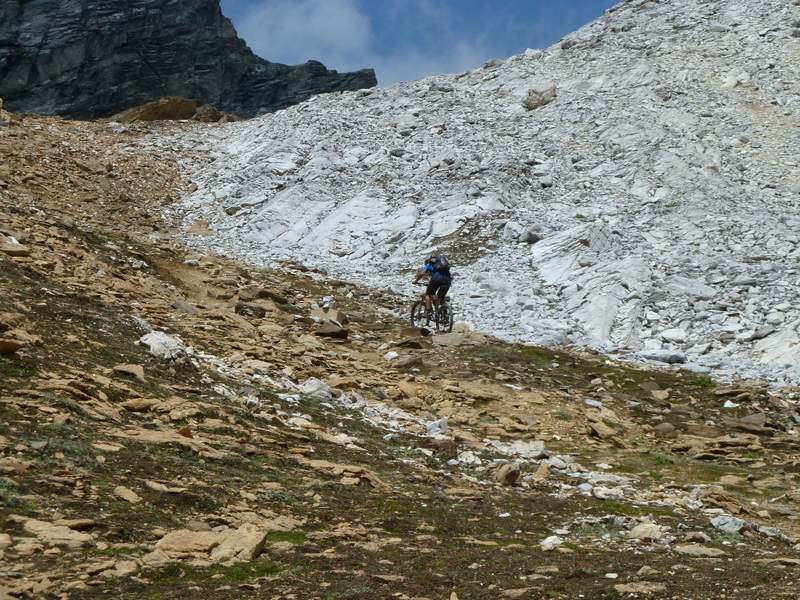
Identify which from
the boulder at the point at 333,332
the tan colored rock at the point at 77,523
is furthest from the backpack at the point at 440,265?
the tan colored rock at the point at 77,523

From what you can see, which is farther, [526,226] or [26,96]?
[26,96]

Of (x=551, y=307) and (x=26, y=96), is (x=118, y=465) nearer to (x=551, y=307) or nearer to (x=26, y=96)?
(x=551, y=307)

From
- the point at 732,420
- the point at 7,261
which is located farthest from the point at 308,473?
the point at 732,420

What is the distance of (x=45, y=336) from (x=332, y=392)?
16.3 feet

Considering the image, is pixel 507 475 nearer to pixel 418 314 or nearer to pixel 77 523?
pixel 77 523

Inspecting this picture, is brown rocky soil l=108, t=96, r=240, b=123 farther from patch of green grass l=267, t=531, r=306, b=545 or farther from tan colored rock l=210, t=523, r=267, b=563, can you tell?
tan colored rock l=210, t=523, r=267, b=563

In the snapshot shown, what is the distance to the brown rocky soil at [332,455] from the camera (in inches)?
274

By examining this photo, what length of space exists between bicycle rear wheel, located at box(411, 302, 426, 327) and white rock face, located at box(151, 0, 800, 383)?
5.01 feet

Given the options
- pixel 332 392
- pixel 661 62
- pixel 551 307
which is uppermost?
pixel 661 62

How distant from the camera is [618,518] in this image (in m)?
9.79

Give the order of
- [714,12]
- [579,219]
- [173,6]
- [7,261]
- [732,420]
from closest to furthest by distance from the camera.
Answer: [7,261], [732,420], [579,219], [714,12], [173,6]

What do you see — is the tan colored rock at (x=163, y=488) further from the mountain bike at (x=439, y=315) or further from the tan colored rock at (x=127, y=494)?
the mountain bike at (x=439, y=315)

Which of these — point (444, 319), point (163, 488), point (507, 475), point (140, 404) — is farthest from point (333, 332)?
point (163, 488)

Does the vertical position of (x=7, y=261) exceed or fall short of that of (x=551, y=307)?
it falls short
